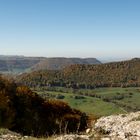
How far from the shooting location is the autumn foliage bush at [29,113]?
6381cm

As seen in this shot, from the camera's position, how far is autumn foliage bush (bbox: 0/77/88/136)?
63812mm

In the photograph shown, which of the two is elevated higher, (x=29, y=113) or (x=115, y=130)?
(x=115, y=130)

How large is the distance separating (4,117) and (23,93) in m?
17.9

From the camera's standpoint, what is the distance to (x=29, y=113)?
73688mm

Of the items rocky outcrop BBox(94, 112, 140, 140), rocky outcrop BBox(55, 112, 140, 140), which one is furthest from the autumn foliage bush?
rocky outcrop BBox(55, 112, 140, 140)

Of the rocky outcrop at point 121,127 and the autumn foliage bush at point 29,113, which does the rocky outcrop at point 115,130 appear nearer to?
the rocky outcrop at point 121,127

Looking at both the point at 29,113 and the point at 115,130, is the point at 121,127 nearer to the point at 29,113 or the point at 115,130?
the point at 115,130

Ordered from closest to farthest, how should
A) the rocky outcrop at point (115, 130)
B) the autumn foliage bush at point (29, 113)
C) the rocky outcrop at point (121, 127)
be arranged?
the rocky outcrop at point (115, 130) < the rocky outcrop at point (121, 127) < the autumn foliage bush at point (29, 113)

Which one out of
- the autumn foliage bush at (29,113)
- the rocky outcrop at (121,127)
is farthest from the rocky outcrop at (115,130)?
the autumn foliage bush at (29,113)

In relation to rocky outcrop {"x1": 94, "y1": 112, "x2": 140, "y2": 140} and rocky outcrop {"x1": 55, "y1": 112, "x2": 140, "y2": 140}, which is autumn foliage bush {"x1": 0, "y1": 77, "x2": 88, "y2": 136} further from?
rocky outcrop {"x1": 55, "y1": 112, "x2": 140, "y2": 140}

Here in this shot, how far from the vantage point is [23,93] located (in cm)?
8081

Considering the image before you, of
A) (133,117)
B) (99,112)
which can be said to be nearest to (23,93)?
(133,117)

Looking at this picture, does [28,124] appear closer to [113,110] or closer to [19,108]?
[19,108]

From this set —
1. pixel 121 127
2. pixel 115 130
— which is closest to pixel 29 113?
pixel 121 127
